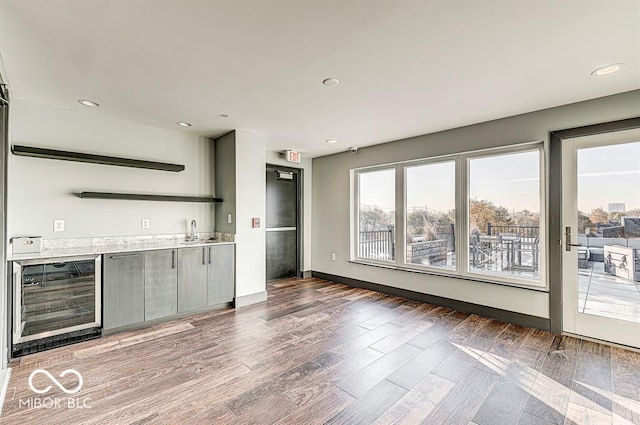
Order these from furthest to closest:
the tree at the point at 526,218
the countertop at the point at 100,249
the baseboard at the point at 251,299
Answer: the baseboard at the point at 251,299 → the tree at the point at 526,218 → the countertop at the point at 100,249

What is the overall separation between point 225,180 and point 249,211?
22.9 inches

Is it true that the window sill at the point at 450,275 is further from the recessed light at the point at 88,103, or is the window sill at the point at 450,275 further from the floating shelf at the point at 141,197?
the recessed light at the point at 88,103

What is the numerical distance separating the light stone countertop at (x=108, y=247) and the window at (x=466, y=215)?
2.57 metres

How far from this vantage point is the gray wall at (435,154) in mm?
3053

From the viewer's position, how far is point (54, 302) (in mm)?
2859

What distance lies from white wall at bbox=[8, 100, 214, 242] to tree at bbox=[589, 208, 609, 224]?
4.66 metres

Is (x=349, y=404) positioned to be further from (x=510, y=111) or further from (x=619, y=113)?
(x=619, y=113)

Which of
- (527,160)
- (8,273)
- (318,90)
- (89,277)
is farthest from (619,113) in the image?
(8,273)

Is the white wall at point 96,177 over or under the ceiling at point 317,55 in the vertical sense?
under

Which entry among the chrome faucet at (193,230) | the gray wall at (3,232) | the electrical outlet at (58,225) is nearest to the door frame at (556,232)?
the chrome faucet at (193,230)

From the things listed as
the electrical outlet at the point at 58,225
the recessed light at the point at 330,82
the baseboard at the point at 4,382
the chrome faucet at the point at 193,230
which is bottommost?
the baseboard at the point at 4,382

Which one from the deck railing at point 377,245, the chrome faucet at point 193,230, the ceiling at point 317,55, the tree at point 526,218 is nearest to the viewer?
the ceiling at point 317,55

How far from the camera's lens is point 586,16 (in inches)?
69.4

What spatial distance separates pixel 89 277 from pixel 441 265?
4272mm
